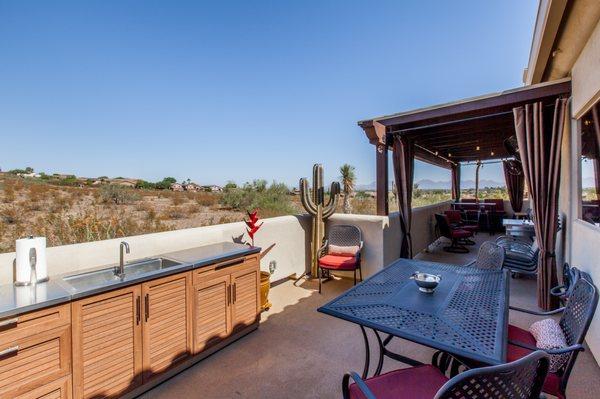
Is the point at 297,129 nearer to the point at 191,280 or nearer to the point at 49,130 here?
the point at 49,130

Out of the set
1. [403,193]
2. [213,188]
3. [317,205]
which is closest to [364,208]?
[403,193]

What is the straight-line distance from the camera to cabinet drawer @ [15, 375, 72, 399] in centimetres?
147

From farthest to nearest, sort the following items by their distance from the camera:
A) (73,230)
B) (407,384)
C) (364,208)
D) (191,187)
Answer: (191,187) → (364,208) → (73,230) → (407,384)

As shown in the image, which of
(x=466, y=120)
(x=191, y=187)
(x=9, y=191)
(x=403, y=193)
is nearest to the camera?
(x=466, y=120)

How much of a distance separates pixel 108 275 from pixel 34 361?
0.80 m

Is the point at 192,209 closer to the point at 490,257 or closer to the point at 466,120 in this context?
the point at 466,120

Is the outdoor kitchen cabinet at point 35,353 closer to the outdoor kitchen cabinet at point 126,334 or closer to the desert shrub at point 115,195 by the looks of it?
the outdoor kitchen cabinet at point 126,334

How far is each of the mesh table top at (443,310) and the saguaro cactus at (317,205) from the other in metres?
2.24

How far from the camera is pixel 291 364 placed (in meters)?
2.31

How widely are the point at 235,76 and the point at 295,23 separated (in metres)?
2.16

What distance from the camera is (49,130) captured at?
643cm

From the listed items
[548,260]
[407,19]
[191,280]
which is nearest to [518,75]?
[407,19]

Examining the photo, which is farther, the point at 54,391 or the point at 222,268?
the point at 222,268

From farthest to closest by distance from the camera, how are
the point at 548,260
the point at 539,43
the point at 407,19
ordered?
the point at 407,19 → the point at 548,260 → the point at 539,43
